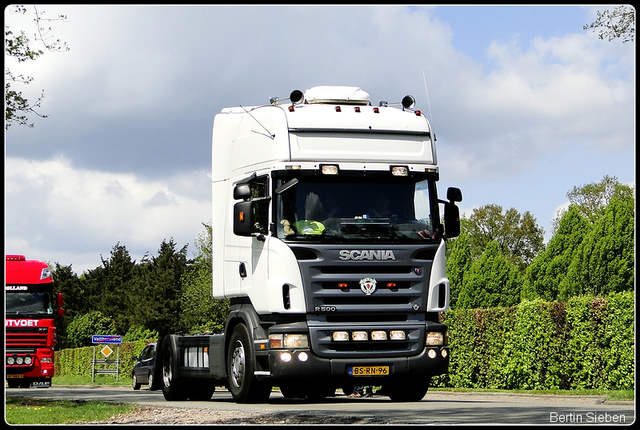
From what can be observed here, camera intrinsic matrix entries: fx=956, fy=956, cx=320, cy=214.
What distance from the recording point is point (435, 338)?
46.6 ft

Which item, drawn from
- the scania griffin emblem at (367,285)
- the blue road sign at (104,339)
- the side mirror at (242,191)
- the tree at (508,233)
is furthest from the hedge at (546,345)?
the tree at (508,233)

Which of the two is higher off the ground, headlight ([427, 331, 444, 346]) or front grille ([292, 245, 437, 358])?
front grille ([292, 245, 437, 358])

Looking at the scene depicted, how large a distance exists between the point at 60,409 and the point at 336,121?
6444 mm

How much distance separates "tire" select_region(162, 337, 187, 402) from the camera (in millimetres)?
18016

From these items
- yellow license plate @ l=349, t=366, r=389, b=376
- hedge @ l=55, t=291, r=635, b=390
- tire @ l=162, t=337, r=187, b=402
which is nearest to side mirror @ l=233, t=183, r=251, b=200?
yellow license plate @ l=349, t=366, r=389, b=376

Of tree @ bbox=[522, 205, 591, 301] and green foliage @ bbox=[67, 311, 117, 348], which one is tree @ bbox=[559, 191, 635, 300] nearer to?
tree @ bbox=[522, 205, 591, 301]

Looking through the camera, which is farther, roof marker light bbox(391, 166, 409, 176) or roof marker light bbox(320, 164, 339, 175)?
roof marker light bbox(391, 166, 409, 176)

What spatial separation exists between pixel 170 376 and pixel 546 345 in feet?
40.2

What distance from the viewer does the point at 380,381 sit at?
45.9ft

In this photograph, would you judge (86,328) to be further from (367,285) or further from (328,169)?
(367,285)

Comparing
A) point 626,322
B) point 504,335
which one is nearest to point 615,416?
point 626,322

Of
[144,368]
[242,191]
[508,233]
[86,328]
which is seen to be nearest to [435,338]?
[242,191]

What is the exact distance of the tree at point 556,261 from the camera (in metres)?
54.7

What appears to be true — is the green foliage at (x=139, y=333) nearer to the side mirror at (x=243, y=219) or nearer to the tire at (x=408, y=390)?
the tire at (x=408, y=390)
